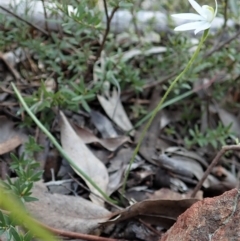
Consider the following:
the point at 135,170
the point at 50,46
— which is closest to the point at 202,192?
the point at 135,170

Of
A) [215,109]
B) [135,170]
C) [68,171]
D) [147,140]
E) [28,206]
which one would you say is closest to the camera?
[28,206]

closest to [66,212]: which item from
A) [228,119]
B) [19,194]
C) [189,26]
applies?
[19,194]

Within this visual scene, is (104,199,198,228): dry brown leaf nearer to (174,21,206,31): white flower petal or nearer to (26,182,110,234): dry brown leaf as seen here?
(26,182,110,234): dry brown leaf

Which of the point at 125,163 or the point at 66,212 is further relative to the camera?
the point at 125,163

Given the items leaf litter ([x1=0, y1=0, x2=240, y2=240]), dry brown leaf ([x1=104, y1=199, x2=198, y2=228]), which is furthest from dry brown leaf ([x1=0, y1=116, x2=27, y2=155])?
dry brown leaf ([x1=104, y1=199, x2=198, y2=228])

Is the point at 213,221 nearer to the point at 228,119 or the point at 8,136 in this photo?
the point at 8,136

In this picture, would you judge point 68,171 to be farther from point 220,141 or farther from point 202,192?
point 220,141

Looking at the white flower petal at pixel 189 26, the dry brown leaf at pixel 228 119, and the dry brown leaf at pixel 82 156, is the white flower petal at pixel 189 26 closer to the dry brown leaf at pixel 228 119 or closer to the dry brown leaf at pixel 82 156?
the dry brown leaf at pixel 82 156
